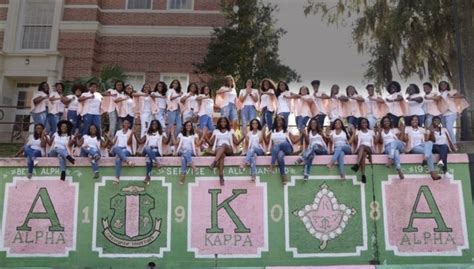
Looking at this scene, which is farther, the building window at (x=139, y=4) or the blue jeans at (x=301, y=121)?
the building window at (x=139, y=4)

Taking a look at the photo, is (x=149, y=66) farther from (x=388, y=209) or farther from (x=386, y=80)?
(x=388, y=209)

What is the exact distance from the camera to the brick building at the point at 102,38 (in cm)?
2127

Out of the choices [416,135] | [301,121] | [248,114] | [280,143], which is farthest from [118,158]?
[416,135]

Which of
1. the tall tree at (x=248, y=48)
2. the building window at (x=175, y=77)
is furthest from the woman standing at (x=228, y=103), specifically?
the building window at (x=175, y=77)

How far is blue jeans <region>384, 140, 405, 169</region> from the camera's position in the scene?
10039 mm

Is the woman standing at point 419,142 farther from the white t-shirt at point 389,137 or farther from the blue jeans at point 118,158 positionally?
the blue jeans at point 118,158

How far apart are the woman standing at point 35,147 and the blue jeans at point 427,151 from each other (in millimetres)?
6933

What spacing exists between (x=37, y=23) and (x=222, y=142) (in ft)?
47.1

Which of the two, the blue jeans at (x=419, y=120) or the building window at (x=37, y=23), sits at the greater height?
the building window at (x=37, y=23)

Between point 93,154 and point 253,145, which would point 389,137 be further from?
point 93,154

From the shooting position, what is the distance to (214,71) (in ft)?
63.9

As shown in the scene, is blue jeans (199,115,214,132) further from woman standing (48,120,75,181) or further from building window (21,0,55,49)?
building window (21,0,55,49)

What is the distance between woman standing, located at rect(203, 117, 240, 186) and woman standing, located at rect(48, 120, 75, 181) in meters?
2.62

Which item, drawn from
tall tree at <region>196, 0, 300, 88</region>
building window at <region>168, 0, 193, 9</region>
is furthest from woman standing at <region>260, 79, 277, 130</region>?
building window at <region>168, 0, 193, 9</region>
